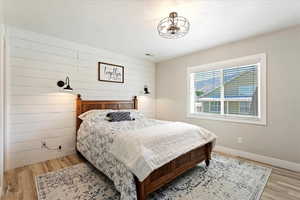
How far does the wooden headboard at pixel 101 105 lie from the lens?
3234 millimetres

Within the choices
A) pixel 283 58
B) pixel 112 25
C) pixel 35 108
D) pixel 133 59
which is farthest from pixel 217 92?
pixel 35 108

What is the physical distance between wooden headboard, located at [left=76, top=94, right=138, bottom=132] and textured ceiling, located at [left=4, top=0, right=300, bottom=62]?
138cm

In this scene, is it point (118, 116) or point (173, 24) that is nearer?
point (173, 24)

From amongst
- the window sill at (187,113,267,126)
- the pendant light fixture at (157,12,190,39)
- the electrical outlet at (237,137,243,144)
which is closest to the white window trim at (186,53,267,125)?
the window sill at (187,113,267,126)

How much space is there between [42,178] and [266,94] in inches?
165

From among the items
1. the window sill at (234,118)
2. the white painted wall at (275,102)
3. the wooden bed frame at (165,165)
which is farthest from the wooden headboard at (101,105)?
the white painted wall at (275,102)

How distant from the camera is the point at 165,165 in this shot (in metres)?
1.89

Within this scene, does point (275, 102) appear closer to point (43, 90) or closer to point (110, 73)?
point (110, 73)

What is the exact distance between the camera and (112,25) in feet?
8.28

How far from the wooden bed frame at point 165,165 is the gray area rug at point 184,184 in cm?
16

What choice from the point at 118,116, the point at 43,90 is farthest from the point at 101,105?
the point at 43,90

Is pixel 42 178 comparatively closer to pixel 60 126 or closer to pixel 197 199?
pixel 60 126

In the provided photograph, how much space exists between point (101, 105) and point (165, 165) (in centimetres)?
232

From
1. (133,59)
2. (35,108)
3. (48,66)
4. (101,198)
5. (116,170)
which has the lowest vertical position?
(101,198)
